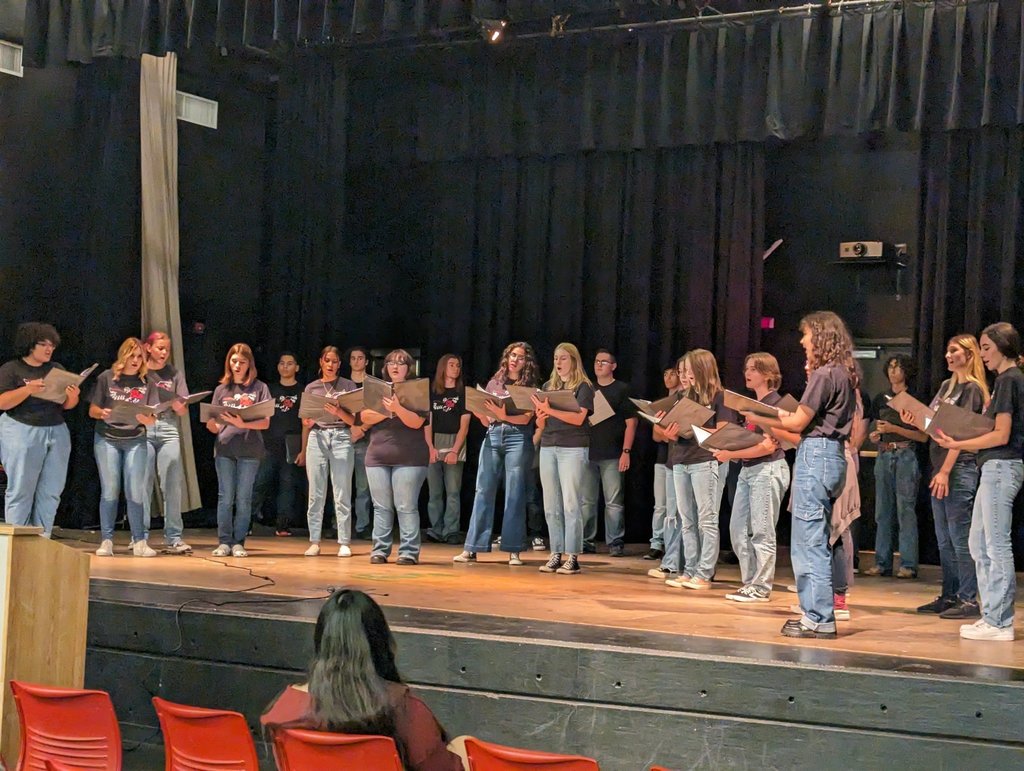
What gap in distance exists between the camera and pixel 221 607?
5062mm

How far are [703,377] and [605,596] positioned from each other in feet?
4.45

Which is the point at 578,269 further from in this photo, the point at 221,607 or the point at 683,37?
the point at 221,607

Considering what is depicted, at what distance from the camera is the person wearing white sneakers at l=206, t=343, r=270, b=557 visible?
7617 millimetres

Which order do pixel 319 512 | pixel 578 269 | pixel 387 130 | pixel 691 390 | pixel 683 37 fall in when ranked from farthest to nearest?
pixel 387 130
pixel 578 269
pixel 683 37
pixel 319 512
pixel 691 390

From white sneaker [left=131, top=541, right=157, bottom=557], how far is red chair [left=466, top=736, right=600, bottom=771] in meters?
5.12

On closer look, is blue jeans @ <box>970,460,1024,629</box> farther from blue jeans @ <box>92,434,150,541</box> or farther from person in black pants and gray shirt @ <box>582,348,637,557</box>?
blue jeans @ <box>92,434,150,541</box>

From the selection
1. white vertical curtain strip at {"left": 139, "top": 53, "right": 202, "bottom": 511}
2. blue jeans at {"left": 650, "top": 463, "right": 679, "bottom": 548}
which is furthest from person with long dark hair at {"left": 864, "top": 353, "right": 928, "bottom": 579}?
white vertical curtain strip at {"left": 139, "top": 53, "right": 202, "bottom": 511}

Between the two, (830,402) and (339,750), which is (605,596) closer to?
(830,402)

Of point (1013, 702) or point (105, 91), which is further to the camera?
point (105, 91)

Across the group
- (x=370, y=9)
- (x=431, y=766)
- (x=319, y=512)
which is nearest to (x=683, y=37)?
(x=370, y=9)

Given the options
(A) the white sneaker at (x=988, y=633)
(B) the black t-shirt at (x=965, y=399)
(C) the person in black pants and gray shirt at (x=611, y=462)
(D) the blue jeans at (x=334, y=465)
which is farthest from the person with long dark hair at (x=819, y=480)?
(C) the person in black pants and gray shirt at (x=611, y=462)

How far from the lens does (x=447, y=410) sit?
9.23m

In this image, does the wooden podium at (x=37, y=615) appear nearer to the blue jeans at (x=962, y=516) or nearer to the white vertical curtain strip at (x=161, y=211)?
the blue jeans at (x=962, y=516)

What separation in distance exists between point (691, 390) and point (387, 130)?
5.23 m
